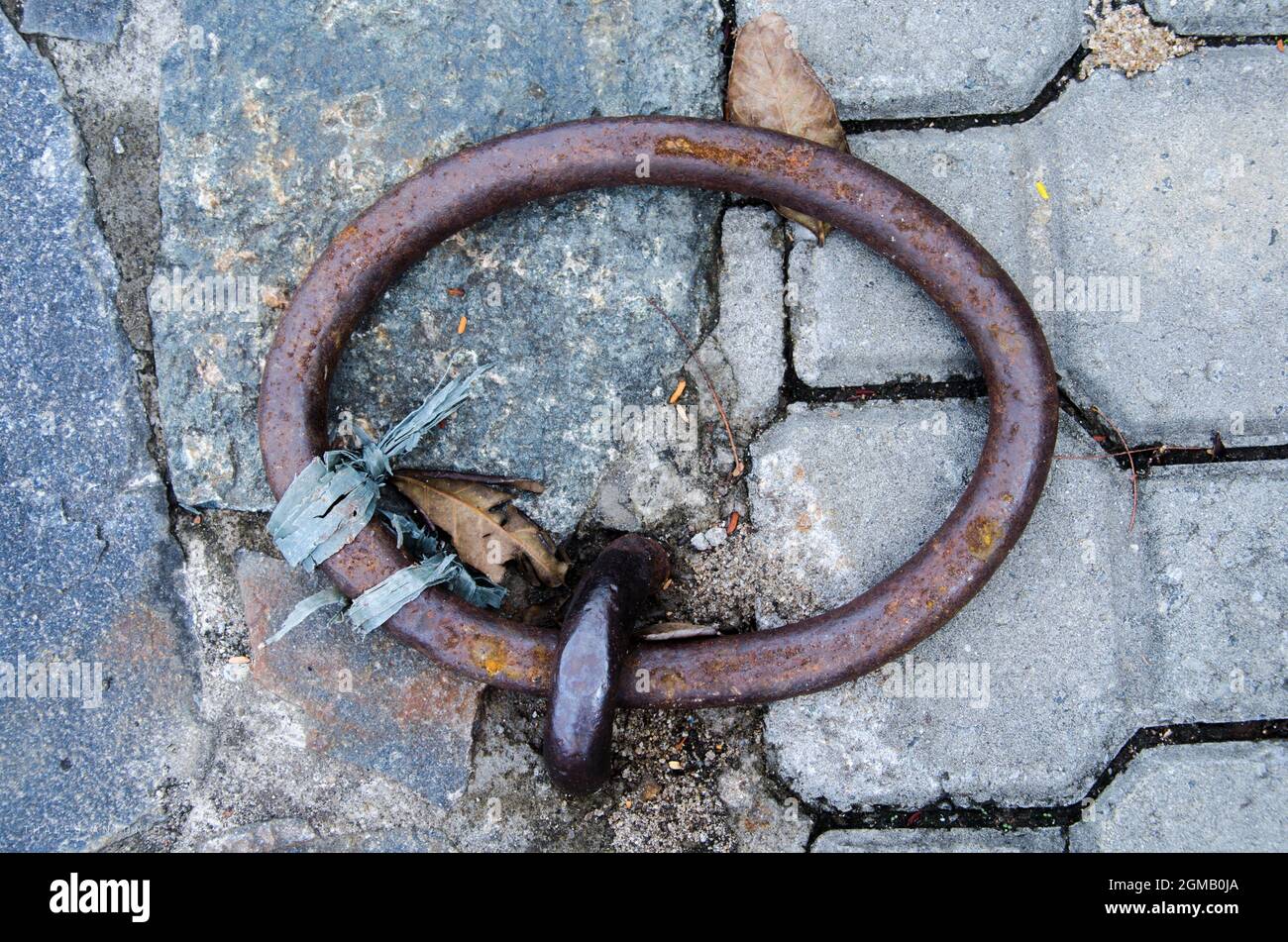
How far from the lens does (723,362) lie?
216cm

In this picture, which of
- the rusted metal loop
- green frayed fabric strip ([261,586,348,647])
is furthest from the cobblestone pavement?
the rusted metal loop

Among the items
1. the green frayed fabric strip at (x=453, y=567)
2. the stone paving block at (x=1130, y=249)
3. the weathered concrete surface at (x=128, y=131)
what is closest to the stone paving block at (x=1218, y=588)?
the stone paving block at (x=1130, y=249)

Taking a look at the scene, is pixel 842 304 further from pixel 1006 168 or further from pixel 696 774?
pixel 696 774

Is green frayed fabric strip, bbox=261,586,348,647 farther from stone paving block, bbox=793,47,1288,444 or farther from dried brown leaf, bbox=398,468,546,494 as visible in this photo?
stone paving block, bbox=793,47,1288,444

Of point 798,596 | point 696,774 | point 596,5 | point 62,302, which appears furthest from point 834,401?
point 62,302

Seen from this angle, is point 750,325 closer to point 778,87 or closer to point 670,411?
point 670,411

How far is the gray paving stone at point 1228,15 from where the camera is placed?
2.16m

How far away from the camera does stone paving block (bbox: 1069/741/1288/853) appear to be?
210cm

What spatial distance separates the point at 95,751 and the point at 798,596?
1.54 m

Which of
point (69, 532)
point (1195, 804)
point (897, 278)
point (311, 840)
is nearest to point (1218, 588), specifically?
point (1195, 804)

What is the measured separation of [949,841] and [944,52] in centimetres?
168

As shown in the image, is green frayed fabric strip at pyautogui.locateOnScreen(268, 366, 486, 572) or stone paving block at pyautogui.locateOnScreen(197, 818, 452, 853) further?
stone paving block at pyautogui.locateOnScreen(197, 818, 452, 853)

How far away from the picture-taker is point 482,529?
2.08m

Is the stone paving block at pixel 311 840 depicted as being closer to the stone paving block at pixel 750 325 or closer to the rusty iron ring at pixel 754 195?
the rusty iron ring at pixel 754 195
